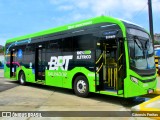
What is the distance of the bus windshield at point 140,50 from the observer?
9.78 meters

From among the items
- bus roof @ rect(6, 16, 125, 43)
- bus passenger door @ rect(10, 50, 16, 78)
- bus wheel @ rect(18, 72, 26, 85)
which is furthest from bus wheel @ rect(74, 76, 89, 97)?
bus passenger door @ rect(10, 50, 16, 78)

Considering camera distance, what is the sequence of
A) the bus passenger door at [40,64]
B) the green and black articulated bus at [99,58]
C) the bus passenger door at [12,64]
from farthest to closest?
the bus passenger door at [12,64] < the bus passenger door at [40,64] < the green and black articulated bus at [99,58]

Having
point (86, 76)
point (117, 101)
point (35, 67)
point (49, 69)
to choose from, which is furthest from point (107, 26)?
point (35, 67)

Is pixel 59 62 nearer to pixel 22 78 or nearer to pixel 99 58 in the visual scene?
pixel 99 58

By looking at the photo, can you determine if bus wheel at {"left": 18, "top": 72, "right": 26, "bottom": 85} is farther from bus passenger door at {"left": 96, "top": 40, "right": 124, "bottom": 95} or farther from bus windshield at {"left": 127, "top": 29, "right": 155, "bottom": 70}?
bus windshield at {"left": 127, "top": 29, "right": 155, "bottom": 70}

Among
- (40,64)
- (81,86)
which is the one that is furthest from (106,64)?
(40,64)

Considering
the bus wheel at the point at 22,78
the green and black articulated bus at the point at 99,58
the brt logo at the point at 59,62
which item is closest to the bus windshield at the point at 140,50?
the green and black articulated bus at the point at 99,58

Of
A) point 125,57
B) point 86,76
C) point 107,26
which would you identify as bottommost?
point 86,76

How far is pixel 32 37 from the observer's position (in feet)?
51.7

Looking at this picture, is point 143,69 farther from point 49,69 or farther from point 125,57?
point 49,69

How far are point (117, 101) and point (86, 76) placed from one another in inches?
65.0

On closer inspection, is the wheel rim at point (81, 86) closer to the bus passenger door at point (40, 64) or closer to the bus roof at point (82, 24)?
the bus roof at point (82, 24)

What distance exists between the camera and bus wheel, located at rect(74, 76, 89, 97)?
1137 centimetres

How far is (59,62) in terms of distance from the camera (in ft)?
42.7
